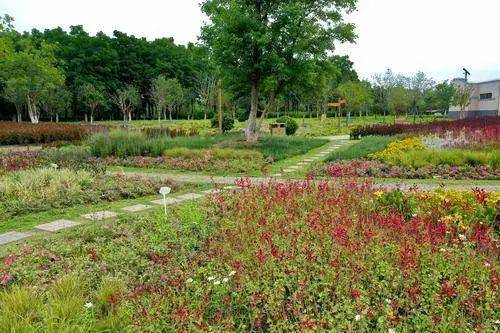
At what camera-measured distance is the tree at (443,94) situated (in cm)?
3634

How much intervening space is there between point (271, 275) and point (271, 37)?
1088 cm

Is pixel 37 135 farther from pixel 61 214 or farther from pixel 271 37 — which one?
pixel 61 214

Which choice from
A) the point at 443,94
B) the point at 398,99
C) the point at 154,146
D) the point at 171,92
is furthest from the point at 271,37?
A: the point at 443,94

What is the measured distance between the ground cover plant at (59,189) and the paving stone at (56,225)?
2.27 ft

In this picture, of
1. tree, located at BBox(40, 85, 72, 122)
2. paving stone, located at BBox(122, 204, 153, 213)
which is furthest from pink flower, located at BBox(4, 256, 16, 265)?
tree, located at BBox(40, 85, 72, 122)

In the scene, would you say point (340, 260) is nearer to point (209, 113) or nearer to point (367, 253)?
point (367, 253)

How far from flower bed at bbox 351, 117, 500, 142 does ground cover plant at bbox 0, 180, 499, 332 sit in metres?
8.56

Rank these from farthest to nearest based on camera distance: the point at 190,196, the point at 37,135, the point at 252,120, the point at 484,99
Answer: the point at 484,99 < the point at 37,135 < the point at 252,120 < the point at 190,196

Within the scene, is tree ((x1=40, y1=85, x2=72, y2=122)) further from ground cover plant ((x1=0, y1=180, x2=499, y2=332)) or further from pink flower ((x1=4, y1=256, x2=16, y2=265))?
ground cover plant ((x1=0, y1=180, x2=499, y2=332))

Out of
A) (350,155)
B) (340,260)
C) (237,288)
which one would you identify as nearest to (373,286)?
(340,260)

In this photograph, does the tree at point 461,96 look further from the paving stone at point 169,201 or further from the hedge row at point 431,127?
the paving stone at point 169,201

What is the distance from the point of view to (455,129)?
46.3 feet

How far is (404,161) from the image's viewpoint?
9.23 meters

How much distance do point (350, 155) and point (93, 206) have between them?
24.3 ft
